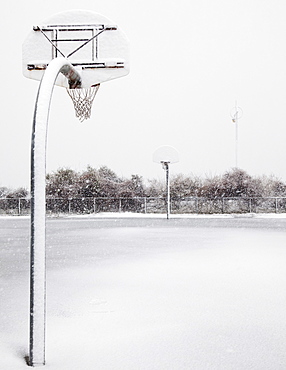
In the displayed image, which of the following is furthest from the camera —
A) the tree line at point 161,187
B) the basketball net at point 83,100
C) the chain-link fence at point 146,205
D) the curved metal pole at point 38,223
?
the tree line at point 161,187

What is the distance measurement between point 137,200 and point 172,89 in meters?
21.2

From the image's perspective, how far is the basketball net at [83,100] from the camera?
707 centimetres

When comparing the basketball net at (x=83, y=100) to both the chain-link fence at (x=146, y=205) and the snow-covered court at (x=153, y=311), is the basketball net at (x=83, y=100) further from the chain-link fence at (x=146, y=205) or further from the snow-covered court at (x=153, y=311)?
the chain-link fence at (x=146, y=205)

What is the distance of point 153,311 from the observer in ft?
14.2

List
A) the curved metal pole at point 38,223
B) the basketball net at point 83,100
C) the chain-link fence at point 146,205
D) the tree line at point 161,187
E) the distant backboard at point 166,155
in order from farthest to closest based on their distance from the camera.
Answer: the tree line at point 161,187
the chain-link fence at point 146,205
the distant backboard at point 166,155
the basketball net at point 83,100
the curved metal pole at point 38,223

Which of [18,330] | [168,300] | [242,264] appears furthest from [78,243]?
[18,330]

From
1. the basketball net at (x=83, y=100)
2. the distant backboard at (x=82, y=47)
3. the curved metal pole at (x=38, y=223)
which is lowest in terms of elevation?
the curved metal pole at (x=38, y=223)

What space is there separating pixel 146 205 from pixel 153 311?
71.8 ft

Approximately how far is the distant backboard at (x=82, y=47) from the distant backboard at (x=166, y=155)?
1493 cm

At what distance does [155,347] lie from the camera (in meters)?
3.33

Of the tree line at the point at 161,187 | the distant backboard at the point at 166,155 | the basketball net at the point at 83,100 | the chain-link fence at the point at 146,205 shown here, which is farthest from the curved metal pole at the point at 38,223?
the tree line at the point at 161,187

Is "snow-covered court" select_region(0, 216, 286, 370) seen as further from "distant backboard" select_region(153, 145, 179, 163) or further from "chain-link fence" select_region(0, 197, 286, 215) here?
"chain-link fence" select_region(0, 197, 286, 215)

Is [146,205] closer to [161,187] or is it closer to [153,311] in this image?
[161,187]

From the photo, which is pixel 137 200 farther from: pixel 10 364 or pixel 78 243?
pixel 10 364
